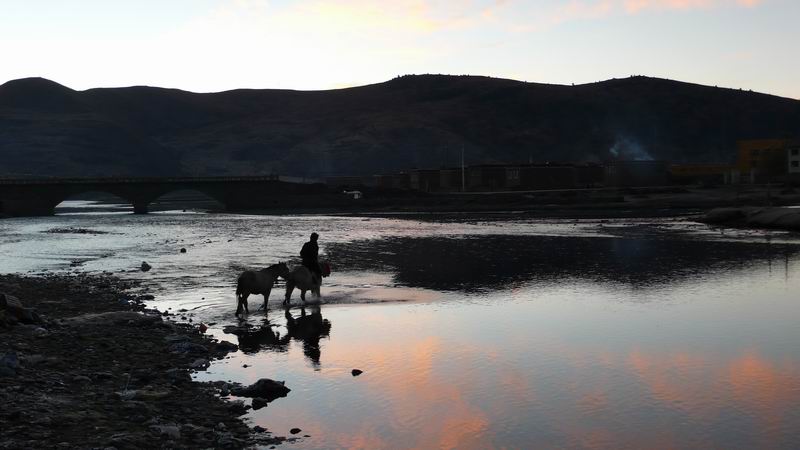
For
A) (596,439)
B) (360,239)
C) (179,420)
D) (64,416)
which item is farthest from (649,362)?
(360,239)

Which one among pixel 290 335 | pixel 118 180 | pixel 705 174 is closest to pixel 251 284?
pixel 290 335

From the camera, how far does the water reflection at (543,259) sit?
32156 mm

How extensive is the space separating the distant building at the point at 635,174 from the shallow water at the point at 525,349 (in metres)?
136

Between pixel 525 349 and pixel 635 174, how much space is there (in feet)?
549

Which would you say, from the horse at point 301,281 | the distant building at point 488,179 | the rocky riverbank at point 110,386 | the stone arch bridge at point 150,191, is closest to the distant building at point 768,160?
the distant building at point 488,179

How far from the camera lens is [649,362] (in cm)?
1633

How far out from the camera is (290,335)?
1970 centimetres

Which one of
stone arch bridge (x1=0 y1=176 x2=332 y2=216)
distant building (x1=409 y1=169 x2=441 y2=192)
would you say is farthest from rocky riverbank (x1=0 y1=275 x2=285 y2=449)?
distant building (x1=409 y1=169 x2=441 y2=192)

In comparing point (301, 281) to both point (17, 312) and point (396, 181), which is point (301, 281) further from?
point (396, 181)

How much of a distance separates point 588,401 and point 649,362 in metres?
3.51

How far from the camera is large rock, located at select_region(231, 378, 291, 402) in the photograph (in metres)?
13.9

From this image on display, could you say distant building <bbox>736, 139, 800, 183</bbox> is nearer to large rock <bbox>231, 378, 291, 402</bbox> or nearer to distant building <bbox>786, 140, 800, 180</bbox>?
distant building <bbox>786, 140, 800, 180</bbox>

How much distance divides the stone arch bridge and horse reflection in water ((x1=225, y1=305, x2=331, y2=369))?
119749 millimetres

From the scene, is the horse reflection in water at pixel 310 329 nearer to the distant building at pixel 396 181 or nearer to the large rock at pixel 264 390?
the large rock at pixel 264 390
